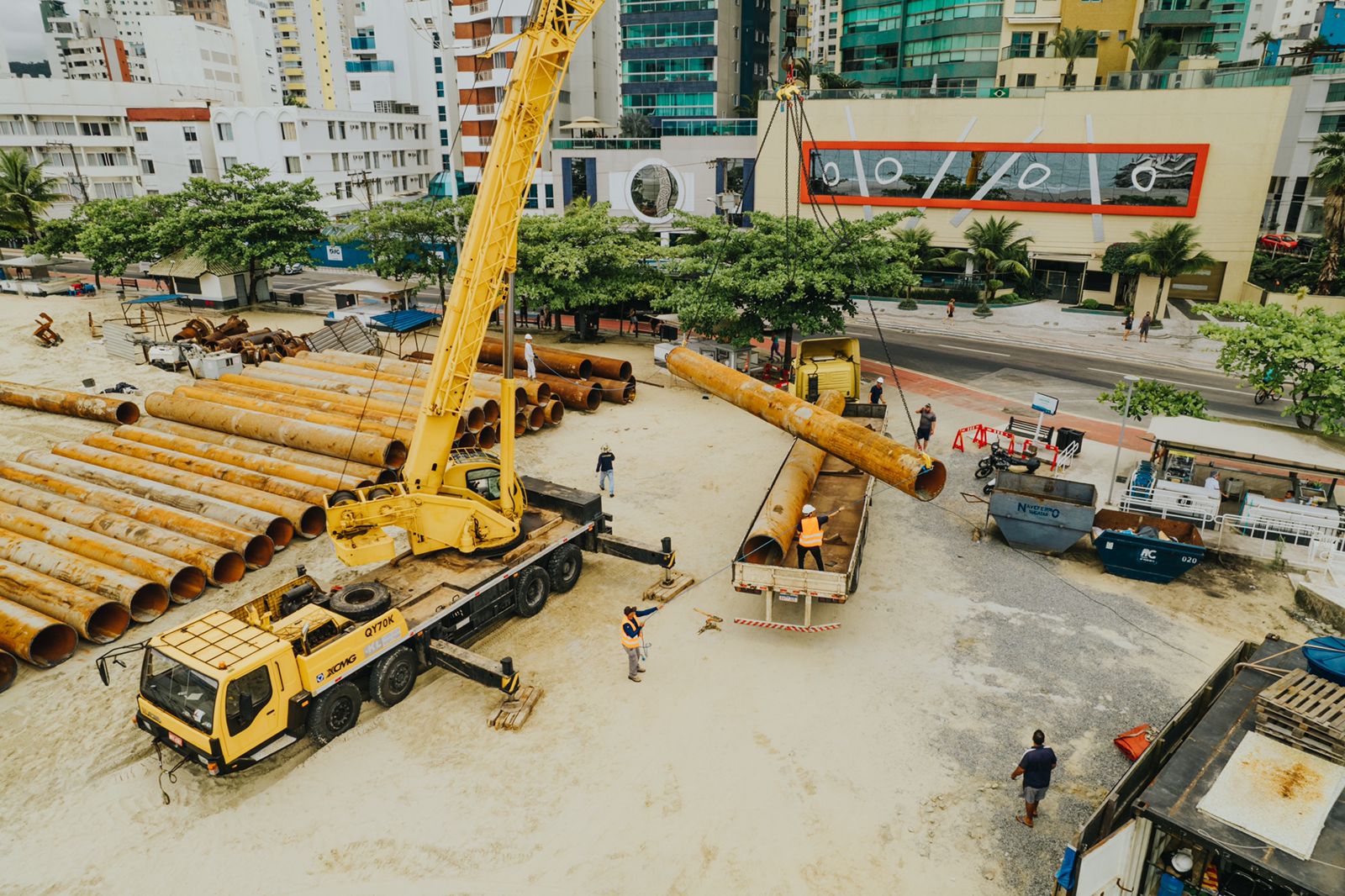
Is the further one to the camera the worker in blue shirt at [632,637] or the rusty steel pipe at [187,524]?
the rusty steel pipe at [187,524]

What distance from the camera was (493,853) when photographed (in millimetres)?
9891

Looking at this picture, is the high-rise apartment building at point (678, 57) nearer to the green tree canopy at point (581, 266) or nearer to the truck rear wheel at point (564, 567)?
the green tree canopy at point (581, 266)

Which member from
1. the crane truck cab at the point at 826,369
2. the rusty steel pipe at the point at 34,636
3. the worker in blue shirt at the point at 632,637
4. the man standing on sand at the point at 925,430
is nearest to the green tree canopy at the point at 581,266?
the crane truck cab at the point at 826,369

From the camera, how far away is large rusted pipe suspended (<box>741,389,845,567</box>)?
14.7 m

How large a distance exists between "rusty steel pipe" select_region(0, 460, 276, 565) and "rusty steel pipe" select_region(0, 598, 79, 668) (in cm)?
257

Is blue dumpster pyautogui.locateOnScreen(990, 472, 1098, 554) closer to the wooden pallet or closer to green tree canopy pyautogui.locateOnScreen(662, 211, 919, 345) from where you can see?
the wooden pallet

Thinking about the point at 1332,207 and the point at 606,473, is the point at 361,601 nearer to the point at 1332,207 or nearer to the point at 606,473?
the point at 606,473

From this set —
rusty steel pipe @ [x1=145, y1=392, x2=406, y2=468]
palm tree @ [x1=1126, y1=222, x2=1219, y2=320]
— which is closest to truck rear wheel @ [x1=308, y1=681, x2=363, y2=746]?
rusty steel pipe @ [x1=145, y1=392, x2=406, y2=468]

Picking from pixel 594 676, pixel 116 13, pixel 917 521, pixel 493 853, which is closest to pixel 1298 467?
pixel 917 521

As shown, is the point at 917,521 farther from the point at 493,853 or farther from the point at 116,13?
the point at 116,13

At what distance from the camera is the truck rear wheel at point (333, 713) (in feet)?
37.4

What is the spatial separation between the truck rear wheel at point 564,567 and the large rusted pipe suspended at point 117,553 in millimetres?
7192

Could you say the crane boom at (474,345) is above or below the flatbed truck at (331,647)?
above

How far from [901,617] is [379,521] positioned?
394 inches
